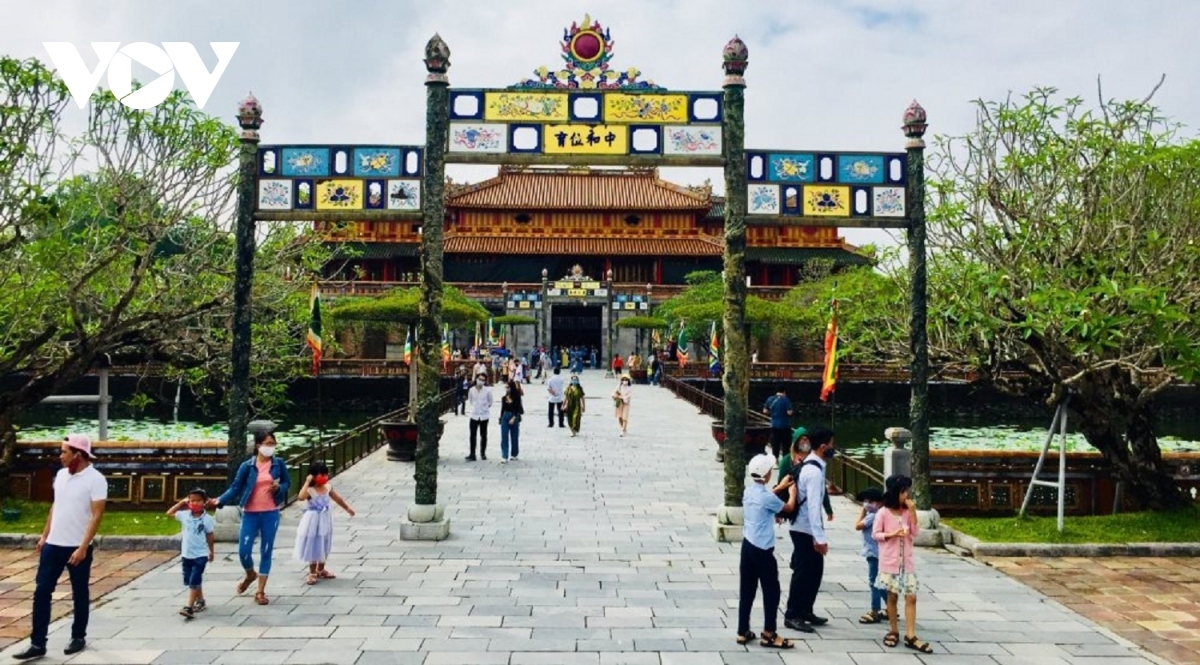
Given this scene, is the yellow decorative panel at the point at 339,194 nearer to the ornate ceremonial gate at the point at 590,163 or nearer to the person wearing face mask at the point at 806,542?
the ornate ceremonial gate at the point at 590,163

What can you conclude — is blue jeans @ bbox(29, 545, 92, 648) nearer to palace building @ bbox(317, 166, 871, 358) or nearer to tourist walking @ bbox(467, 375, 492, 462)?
tourist walking @ bbox(467, 375, 492, 462)

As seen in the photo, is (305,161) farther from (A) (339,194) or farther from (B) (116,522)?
(B) (116,522)

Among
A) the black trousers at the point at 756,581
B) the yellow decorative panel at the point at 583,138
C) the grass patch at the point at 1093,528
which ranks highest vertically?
the yellow decorative panel at the point at 583,138

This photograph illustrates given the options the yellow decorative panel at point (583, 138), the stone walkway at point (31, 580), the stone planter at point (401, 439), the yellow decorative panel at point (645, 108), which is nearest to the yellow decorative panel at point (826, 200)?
the yellow decorative panel at point (645, 108)

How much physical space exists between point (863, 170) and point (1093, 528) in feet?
17.5

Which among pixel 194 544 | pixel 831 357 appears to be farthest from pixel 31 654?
pixel 831 357

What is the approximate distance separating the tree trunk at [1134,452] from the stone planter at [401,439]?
11.0 meters

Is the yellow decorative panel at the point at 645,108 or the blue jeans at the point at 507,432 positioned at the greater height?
the yellow decorative panel at the point at 645,108

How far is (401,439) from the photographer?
656 inches

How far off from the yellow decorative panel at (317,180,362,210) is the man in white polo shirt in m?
4.81

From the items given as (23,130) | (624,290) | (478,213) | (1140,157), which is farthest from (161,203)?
(478,213)

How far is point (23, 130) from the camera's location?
34.7ft

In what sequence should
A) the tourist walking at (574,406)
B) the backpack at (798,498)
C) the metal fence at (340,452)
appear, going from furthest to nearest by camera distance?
the tourist walking at (574,406) < the metal fence at (340,452) < the backpack at (798,498)

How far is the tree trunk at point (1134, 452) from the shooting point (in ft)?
38.4
